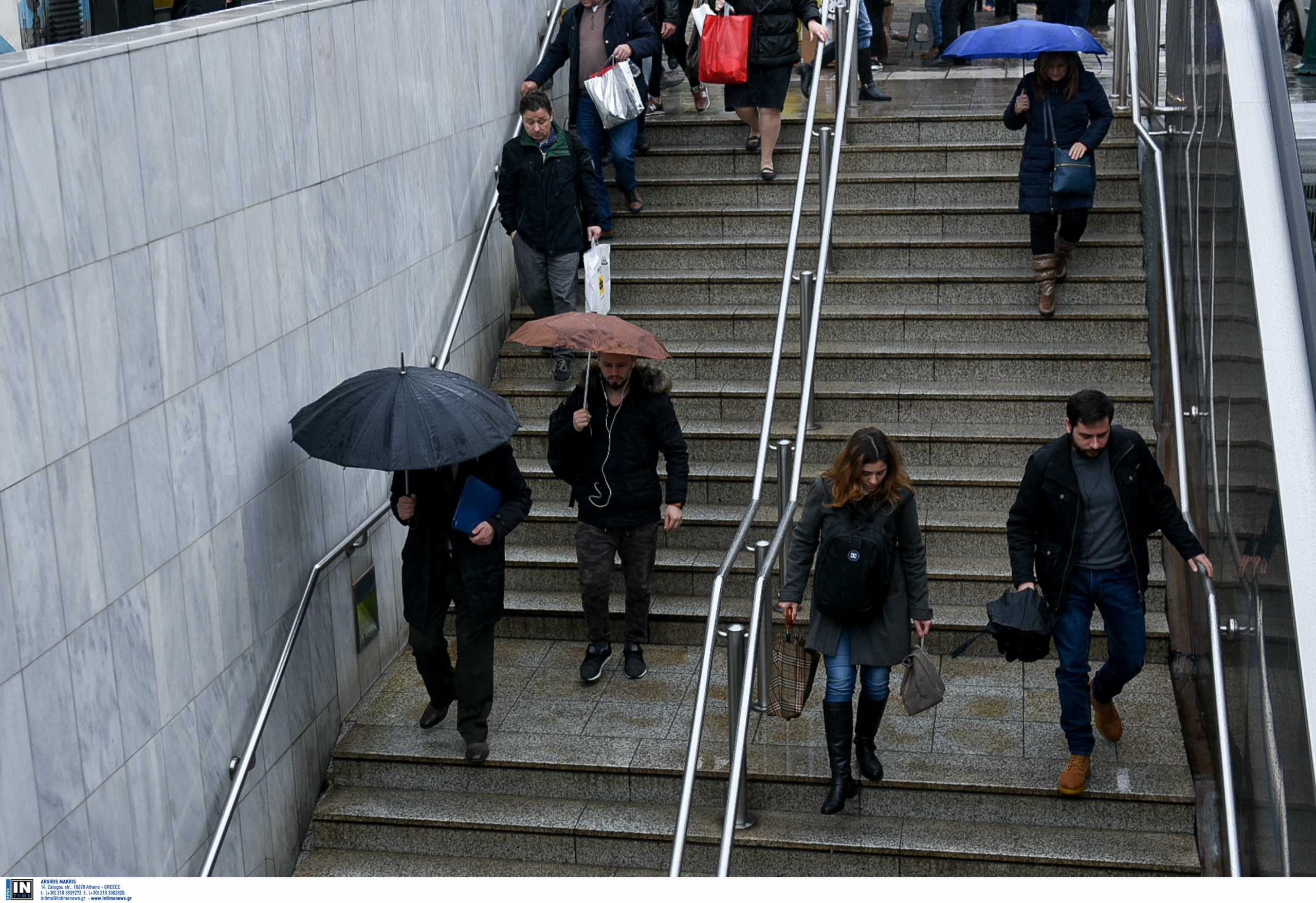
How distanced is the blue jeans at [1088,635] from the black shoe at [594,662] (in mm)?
2186

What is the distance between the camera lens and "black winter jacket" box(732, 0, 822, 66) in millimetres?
9664

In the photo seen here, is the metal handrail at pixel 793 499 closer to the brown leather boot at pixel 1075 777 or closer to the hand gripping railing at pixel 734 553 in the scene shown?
the hand gripping railing at pixel 734 553

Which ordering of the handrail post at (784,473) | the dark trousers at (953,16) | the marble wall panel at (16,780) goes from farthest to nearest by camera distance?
the dark trousers at (953,16)
the handrail post at (784,473)
the marble wall panel at (16,780)

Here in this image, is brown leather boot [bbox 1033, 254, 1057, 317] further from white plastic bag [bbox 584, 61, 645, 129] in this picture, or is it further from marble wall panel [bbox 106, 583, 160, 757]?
marble wall panel [bbox 106, 583, 160, 757]

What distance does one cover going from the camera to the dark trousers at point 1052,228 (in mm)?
8492

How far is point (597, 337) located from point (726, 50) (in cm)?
377

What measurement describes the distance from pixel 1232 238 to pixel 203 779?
4388 mm

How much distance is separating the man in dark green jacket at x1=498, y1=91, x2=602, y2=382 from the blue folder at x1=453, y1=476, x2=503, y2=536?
2464mm

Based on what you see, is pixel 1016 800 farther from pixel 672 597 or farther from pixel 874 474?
pixel 672 597

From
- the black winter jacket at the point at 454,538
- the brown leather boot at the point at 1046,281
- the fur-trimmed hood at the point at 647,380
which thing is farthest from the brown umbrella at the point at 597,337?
the brown leather boot at the point at 1046,281

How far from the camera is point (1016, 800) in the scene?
618 centimetres
